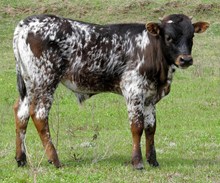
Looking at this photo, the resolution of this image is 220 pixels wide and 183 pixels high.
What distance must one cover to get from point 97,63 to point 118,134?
13.1 feet

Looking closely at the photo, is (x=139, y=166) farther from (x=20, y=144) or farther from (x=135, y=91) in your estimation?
(x=20, y=144)

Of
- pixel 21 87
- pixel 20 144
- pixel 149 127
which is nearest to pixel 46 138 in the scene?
pixel 20 144

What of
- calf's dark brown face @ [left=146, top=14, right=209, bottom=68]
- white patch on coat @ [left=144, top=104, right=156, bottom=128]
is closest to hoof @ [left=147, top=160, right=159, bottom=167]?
white patch on coat @ [left=144, top=104, right=156, bottom=128]

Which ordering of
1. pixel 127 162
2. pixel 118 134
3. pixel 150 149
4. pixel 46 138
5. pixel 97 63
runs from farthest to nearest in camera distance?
pixel 118 134, pixel 127 162, pixel 150 149, pixel 97 63, pixel 46 138

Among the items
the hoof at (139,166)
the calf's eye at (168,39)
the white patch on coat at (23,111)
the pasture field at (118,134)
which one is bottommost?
the pasture field at (118,134)

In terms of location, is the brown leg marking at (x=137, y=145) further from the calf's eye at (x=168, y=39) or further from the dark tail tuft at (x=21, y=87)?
the dark tail tuft at (x=21, y=87)

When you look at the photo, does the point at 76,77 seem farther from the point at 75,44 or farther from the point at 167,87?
the point at 167,87

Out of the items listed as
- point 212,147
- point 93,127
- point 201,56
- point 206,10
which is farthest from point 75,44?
point 206,10

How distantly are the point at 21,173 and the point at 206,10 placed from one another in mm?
27979

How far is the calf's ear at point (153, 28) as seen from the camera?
10.2 metres

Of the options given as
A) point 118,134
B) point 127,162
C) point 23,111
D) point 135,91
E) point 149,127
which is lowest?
point 118,134

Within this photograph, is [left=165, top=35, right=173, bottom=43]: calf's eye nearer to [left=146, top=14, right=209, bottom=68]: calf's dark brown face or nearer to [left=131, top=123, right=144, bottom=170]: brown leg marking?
[left=146, top=14, right=209, bottom=68]: calf's dark brown face

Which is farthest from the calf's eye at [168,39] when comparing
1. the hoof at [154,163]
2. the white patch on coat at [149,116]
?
the hoof at [154,163]

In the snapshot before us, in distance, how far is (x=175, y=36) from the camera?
33.4ft
